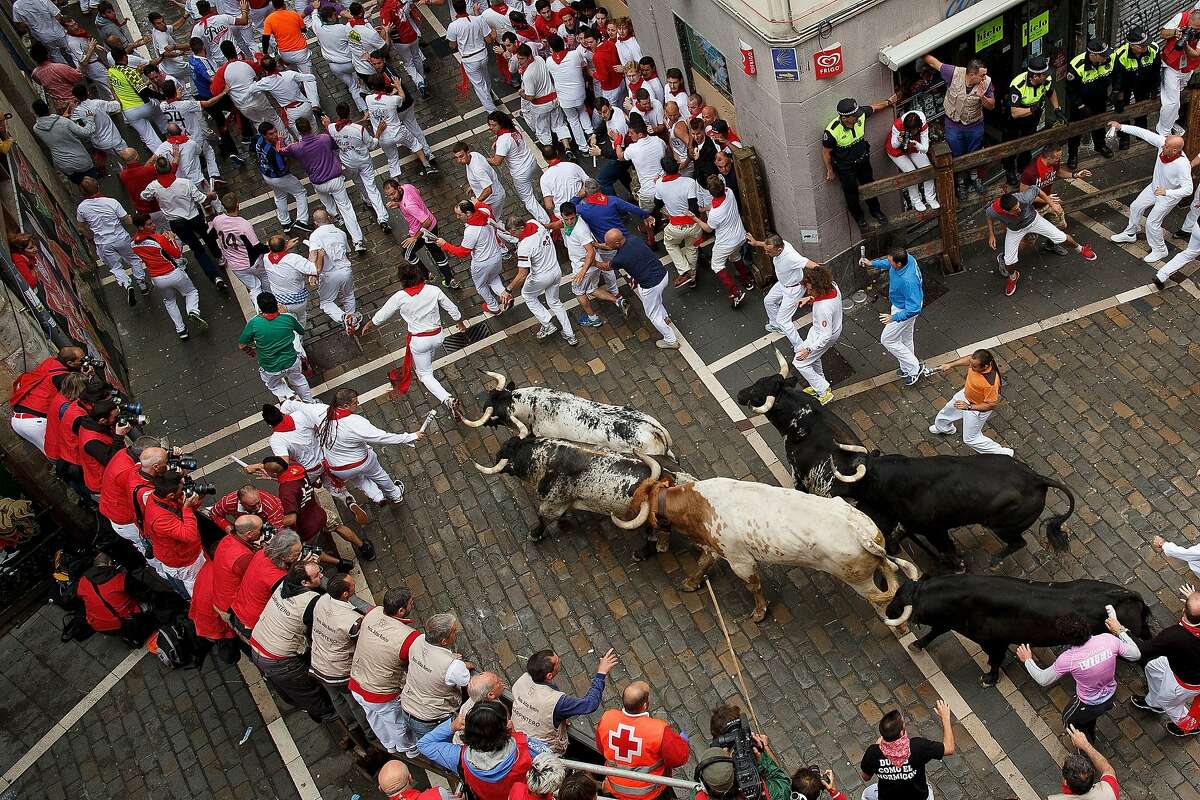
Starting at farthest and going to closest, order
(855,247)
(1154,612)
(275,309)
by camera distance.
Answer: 1. (855,247)
2. (275,309)
3. (1154,612)

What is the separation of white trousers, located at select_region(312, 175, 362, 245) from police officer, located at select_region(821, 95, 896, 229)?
744 centimetres

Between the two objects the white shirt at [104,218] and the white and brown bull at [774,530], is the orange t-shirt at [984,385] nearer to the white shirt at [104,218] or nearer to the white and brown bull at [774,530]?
the white and brown bull at [774,530]

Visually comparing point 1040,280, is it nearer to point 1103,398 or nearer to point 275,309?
point 1103,398

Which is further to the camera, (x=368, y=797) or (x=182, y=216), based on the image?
(x=182, y=216)

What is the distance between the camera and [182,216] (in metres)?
16.4

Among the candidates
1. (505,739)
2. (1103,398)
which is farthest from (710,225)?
(505,739)

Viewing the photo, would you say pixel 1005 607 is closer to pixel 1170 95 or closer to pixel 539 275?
pixel 539 275

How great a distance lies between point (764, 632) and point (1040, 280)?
6.17 metres

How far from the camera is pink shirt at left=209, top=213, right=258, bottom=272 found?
606 inches

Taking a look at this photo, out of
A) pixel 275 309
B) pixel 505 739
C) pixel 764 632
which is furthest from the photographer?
pixel 275 309

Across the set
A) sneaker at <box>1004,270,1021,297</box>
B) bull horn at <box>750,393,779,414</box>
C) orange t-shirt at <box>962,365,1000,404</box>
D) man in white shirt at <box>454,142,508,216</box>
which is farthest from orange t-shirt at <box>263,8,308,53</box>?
orange t-shirt at <box>962,365,1000,404</box>

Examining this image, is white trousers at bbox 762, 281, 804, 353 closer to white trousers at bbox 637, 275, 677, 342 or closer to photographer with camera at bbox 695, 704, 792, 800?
white trousers at bbox 637, 275, 677, 342

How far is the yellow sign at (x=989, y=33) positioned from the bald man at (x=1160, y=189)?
185 cm

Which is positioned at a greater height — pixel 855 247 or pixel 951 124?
pixel 951 124
